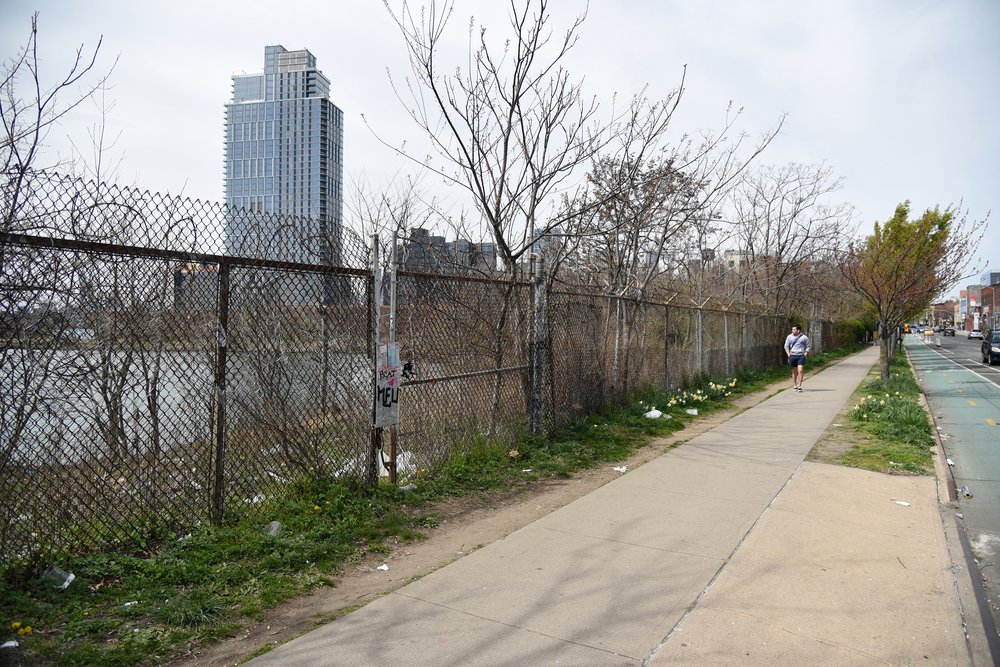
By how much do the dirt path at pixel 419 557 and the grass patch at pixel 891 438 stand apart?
2.81 meters

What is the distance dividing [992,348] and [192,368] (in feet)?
107

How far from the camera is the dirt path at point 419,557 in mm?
3377

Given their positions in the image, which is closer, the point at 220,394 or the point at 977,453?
the point at 220,394

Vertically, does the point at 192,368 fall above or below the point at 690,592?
above

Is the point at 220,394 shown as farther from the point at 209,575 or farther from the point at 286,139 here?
the point at 286,139

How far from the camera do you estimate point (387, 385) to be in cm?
570

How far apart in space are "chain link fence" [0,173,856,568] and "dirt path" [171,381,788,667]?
35.2 inches

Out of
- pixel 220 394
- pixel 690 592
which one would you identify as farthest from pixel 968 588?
pixel 220 394

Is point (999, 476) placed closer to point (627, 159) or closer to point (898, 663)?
point (898, 663)

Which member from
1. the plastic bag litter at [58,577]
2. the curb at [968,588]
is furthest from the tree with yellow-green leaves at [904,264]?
the plastic bag litter at [58,577]

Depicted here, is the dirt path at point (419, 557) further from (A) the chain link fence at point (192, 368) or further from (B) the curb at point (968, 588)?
(B) the curb at point (968, 588)

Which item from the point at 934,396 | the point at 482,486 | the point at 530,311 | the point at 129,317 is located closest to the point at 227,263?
the point at 129,317

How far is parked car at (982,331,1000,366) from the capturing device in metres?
27.6

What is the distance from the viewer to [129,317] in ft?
13.3
